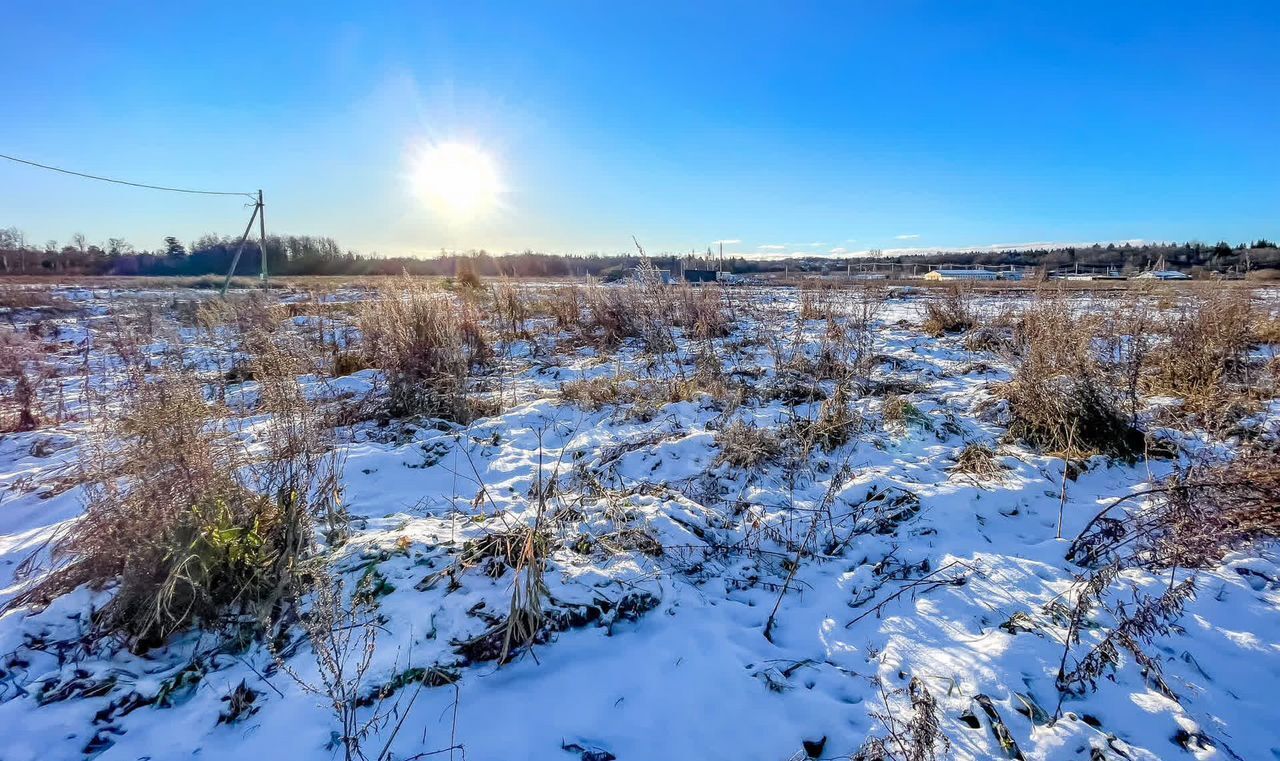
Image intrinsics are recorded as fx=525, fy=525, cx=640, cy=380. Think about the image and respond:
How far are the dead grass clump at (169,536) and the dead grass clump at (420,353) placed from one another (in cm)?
240

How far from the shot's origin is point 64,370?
6922 mm

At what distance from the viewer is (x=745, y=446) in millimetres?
3719

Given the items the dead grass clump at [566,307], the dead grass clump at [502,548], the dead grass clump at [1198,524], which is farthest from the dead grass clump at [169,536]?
the dead grass clump at [566,307]

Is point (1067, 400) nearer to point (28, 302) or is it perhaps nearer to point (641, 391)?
point (641, 391)

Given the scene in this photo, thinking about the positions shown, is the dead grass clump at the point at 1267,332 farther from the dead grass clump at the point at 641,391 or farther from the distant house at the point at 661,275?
the distant house at the point at 661,275

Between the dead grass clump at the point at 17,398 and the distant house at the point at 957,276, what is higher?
the distant house at the point at 957,276

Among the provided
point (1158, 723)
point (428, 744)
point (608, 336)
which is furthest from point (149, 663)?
point (608, 336)

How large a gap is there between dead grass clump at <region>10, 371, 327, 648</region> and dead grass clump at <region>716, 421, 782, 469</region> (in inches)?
101

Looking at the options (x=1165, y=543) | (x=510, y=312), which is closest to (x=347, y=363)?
(x=510, y=312)

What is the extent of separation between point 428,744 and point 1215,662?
8.95 ft

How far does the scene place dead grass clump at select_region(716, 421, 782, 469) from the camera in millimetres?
3651

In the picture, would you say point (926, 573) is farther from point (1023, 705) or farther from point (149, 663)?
point (149, 663)

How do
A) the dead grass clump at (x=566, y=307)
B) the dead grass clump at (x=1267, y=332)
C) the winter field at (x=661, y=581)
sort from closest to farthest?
the winter field at (x=661, y=581)
the dead grass clump at (x=1267, y=332)
the dead grass clump at (x=566, y=307)

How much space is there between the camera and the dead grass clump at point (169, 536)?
203cm
